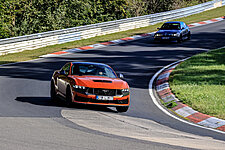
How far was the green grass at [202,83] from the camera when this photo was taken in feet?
44.2

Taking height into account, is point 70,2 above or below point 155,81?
above

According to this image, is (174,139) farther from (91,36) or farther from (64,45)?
(91,36)

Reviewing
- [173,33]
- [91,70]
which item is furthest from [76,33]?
[91,70]

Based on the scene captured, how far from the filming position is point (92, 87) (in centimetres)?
1232

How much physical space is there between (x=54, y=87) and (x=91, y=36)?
23.1 m

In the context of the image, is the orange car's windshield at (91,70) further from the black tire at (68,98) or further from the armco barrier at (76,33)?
the armco barrier at (76,33)

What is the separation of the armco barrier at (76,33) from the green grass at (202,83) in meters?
13.1

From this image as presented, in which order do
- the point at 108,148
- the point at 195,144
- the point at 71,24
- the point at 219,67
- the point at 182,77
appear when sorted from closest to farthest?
1. the point at 108,148
2. the point at 195,144
3. the point at 182,77
4. the point at 219,67
5. the point at 71,24

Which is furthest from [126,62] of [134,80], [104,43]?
[104,43]

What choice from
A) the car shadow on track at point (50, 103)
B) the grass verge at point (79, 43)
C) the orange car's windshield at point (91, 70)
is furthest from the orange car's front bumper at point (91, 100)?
the grass verge at point (79, 43)

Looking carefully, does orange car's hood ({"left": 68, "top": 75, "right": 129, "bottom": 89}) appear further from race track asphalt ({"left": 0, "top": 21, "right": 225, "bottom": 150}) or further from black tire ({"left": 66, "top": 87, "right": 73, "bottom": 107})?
race track asphalt ({"left": 0, "top": 21, "right": 225, "bottom": 150})

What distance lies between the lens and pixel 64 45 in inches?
1298

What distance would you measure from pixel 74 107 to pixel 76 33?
2323 cm

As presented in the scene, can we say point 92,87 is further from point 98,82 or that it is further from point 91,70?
point 91,70
